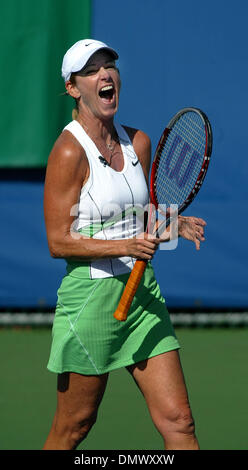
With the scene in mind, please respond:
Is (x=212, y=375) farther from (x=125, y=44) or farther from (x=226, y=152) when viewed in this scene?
(x=125, y=44)

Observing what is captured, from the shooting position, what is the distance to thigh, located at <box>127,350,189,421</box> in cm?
284

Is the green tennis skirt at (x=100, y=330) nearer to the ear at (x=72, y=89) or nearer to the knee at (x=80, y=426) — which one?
the knee at (x=80, y=426)

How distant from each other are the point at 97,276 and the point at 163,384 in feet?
1.32

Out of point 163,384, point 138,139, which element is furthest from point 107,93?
point 163,384

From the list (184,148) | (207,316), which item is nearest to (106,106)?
(184,148)

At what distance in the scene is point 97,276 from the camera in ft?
9.45

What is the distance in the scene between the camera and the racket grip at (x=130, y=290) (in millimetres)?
2805

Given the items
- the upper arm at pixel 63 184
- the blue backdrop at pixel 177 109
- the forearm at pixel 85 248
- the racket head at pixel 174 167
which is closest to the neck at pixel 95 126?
the upper arm at pixel 63 184

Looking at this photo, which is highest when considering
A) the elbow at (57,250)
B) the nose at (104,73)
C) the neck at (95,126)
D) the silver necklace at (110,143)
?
the nose at (104,73)

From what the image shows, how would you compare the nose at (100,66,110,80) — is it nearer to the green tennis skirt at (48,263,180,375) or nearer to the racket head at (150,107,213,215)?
the racket head at (150,107,213,215)

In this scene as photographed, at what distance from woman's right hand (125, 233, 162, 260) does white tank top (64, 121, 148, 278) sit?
15cm

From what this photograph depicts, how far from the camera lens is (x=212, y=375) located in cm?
484

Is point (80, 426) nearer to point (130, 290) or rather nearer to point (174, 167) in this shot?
point (130, 290)

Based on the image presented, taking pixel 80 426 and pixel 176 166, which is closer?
pixel 80 426
